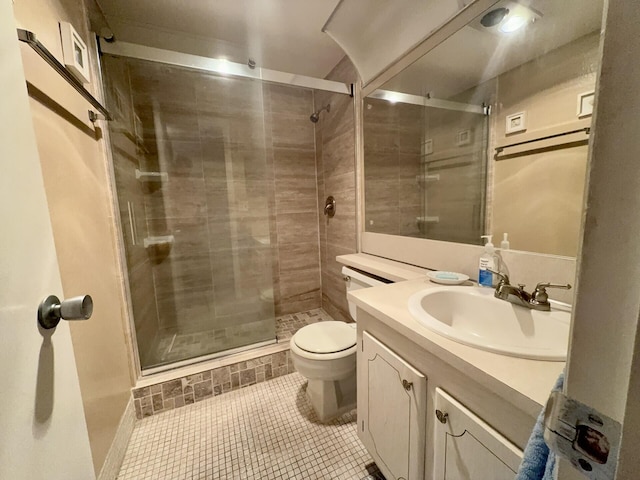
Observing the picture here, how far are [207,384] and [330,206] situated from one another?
1.59m

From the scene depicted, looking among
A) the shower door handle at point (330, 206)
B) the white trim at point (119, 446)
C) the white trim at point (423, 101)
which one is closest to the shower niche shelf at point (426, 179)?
the white trim at point (423, 101)

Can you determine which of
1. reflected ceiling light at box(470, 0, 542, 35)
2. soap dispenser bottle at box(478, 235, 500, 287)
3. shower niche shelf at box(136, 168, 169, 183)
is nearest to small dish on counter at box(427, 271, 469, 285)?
soap dispenser bottle at box(478, 235, 500, 287)

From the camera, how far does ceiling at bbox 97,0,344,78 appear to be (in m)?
1.47

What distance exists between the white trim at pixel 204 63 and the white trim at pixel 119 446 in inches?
76.7

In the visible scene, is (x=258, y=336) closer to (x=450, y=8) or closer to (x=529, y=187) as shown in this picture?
(x=529, y=187)

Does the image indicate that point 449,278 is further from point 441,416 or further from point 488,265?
point 441,416

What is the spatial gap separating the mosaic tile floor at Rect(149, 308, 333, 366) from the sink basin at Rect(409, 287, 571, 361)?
130cm

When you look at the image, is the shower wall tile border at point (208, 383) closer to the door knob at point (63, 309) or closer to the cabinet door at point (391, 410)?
the cabinet door at point (391, 410)

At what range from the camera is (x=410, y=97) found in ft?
5.05

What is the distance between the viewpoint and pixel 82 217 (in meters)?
1.07

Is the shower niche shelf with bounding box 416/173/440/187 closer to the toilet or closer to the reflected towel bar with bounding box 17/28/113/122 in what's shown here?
the toilet

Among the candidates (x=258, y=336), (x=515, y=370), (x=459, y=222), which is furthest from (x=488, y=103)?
(x=258, y=336)

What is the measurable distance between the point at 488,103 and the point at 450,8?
47 cm

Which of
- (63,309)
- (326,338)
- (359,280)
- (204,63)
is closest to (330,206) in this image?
(359,280)
